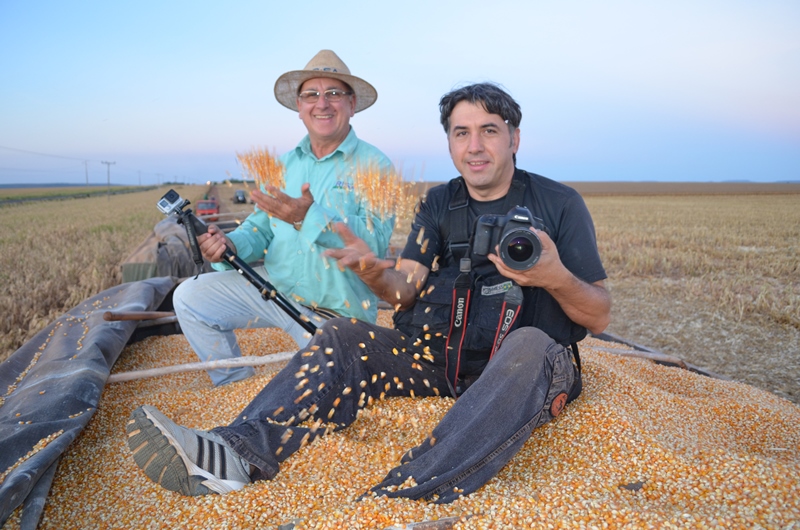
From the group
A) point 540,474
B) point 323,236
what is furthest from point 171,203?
point 540,474

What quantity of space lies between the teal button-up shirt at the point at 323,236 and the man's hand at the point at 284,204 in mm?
88

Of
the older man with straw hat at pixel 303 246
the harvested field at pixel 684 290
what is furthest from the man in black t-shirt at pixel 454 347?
the older man with straw hat at pixel 303 246

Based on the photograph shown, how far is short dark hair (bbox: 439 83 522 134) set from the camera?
2.36 m

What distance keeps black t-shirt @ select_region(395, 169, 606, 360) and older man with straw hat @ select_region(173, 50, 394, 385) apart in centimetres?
60

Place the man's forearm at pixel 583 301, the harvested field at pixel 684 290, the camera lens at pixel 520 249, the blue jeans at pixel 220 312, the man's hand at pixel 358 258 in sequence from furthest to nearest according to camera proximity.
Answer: the harvested field at pixel 684 290
the blue jeans at pixel 220 312
the man's hand at pixel 358 258
the man's forearm at pixel 583 301
the camera lens at pixel 520 249

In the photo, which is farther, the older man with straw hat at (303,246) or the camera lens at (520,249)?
the older man with straw hat at (303,246)

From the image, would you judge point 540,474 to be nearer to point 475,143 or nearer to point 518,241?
point 518,241

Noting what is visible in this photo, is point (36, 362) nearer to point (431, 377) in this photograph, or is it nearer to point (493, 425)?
point (431, 377)

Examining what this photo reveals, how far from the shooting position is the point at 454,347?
7.52ft

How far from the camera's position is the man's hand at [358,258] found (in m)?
2.25

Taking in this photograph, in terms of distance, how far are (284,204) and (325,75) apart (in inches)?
39.2

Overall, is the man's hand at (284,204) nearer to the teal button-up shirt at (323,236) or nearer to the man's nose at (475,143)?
the teal button-up shirt at (323,236)

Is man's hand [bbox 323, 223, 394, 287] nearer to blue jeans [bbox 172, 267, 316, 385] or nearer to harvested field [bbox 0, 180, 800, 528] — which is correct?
harvested field [bbox 0, 180, 800, 528]

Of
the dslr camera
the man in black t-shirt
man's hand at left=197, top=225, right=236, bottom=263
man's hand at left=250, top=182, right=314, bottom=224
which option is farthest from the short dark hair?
man's hand at left=197, top=225, right=236, bottom=263
